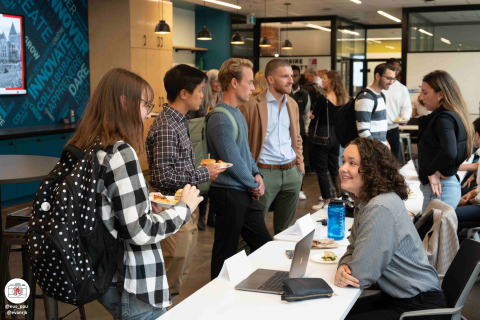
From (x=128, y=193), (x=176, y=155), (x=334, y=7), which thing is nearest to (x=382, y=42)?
(x=334, y=7)

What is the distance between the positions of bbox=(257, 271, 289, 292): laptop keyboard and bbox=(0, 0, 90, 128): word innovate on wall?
589cm

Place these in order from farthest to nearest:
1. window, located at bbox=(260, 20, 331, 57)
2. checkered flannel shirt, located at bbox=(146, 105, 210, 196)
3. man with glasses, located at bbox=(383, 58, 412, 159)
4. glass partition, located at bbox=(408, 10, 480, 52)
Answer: window, located at bbox=(260, 20, 331, 57) → glass partition, located at bbox=(408, 10, 480, 52) → man with glasses, located at bbox=(383, 58, 412, 159) → checkered flannel shirt, located at bbox=(146, 105, 210, 196)

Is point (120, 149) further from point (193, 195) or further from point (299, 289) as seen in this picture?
point (299, 289)

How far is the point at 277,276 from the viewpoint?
6.98ft

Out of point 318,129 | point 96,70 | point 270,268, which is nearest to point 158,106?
point 96,70

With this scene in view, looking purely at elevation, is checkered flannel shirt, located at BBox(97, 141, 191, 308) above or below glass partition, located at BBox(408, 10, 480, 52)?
below

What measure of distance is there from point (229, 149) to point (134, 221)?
57.1 inches

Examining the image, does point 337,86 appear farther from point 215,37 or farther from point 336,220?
point 215,37

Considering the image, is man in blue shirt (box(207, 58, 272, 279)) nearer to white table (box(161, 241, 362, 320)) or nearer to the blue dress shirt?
the blue dress shirt

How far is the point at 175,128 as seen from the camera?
2.60 meters

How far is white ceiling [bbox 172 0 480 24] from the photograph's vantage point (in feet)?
35.2

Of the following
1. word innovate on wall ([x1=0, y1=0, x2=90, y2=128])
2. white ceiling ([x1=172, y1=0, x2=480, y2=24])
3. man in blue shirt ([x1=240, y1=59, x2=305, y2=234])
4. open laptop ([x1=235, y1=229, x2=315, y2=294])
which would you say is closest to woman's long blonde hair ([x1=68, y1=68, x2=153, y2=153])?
open laptop ([x1=235, y1=229, x2=315, y2=294])

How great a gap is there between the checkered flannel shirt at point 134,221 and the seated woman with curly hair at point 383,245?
0.77m

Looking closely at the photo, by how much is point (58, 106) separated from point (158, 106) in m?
2.06
